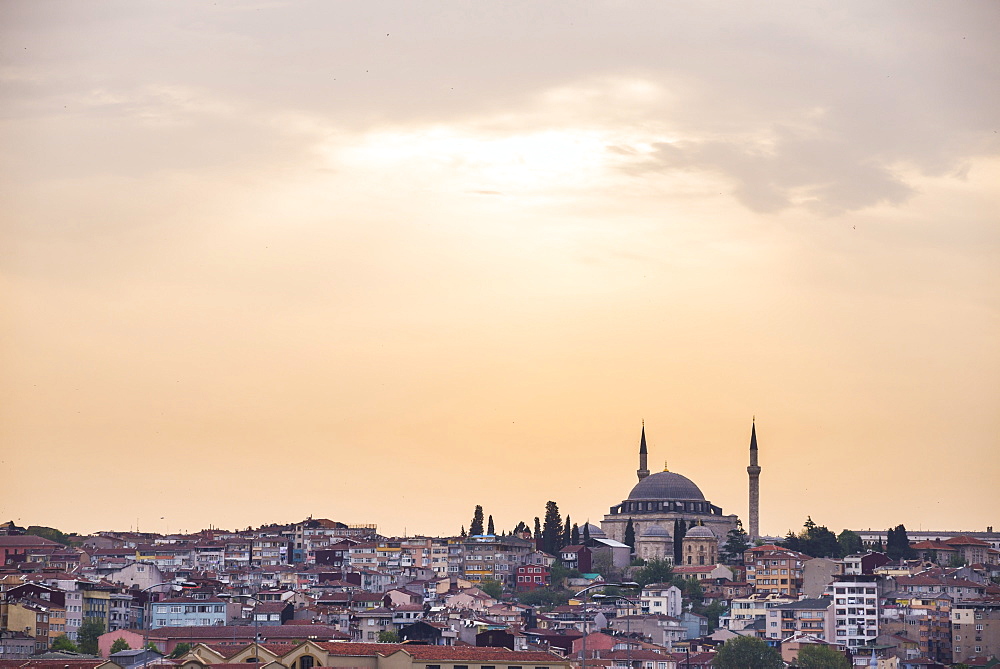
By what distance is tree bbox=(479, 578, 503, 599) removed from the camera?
3324 inches

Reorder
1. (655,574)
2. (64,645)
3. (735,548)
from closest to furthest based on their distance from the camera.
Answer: (64,645) → (655,574) → (735,548)

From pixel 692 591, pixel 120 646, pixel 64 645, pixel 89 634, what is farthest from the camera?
pixel 692 591

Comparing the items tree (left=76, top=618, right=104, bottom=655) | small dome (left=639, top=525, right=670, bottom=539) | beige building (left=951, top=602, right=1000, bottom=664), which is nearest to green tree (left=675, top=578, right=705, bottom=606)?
small dome (left=639, top=525, right=670, bottom=539)

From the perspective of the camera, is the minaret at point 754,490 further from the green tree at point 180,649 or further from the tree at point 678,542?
the green tree at point 180,649

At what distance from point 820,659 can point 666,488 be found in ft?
146

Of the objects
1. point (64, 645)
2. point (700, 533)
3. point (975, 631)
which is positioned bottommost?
point (64, 645)

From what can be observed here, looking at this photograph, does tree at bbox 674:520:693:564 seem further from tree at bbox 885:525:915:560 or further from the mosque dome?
tree at bbox 885:525:915:560

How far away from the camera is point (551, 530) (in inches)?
3829

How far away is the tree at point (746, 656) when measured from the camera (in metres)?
62.7

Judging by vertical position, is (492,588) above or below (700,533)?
below

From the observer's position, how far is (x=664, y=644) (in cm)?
7175

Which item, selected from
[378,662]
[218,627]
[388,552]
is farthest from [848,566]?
[378,662]

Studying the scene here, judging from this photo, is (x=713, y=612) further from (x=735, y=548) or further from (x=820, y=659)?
(x=820, y=659)

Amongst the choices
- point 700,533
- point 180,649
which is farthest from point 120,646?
point 700,533
